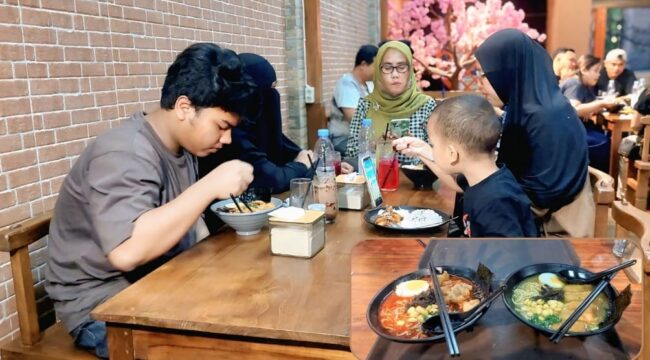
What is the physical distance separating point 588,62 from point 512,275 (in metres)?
6.44

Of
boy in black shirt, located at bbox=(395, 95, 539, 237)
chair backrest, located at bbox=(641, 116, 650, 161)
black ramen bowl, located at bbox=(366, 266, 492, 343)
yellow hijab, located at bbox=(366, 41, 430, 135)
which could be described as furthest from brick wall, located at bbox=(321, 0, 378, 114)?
black ramen bowl, located at bbox=(366, 266, 492, 343)

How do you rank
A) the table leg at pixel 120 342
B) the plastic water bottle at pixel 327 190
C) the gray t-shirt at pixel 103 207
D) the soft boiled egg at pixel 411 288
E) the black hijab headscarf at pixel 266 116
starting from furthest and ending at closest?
1. the black hijab headscarf at pixel 266 116
2. the plastic water bottle at pixel 327 190
3. the gray t-shirt at pixel 103 207
4. the table leg at pixel 120 342
5. the soft boiled egg at pixel 411 288

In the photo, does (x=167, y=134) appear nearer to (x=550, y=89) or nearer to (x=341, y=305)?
(x=341, y=305)

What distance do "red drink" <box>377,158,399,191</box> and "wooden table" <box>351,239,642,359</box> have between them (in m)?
1.23

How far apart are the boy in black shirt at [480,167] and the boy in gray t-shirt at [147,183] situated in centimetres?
68

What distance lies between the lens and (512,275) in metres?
1.04

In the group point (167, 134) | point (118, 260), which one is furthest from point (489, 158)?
point (118, 260)

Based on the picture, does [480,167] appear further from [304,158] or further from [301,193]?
[304,158]

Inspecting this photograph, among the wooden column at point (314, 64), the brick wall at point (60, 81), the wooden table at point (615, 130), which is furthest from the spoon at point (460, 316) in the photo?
the wooden table at point (615, 130)

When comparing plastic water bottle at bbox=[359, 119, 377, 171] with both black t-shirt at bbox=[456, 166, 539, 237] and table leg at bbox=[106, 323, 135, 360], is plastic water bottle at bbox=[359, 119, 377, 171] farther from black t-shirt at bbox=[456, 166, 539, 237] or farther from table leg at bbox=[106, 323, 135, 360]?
table leg at bbox=[106, 323, 135, 360]

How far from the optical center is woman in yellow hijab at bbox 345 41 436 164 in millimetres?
3535

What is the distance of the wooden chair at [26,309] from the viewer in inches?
67.8

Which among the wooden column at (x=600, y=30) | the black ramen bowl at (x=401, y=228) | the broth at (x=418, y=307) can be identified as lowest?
the black ramen bowl at (x=401, y=228)

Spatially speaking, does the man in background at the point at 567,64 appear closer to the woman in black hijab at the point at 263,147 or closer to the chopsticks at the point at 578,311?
the woman in black hijab at the point at 263,147
